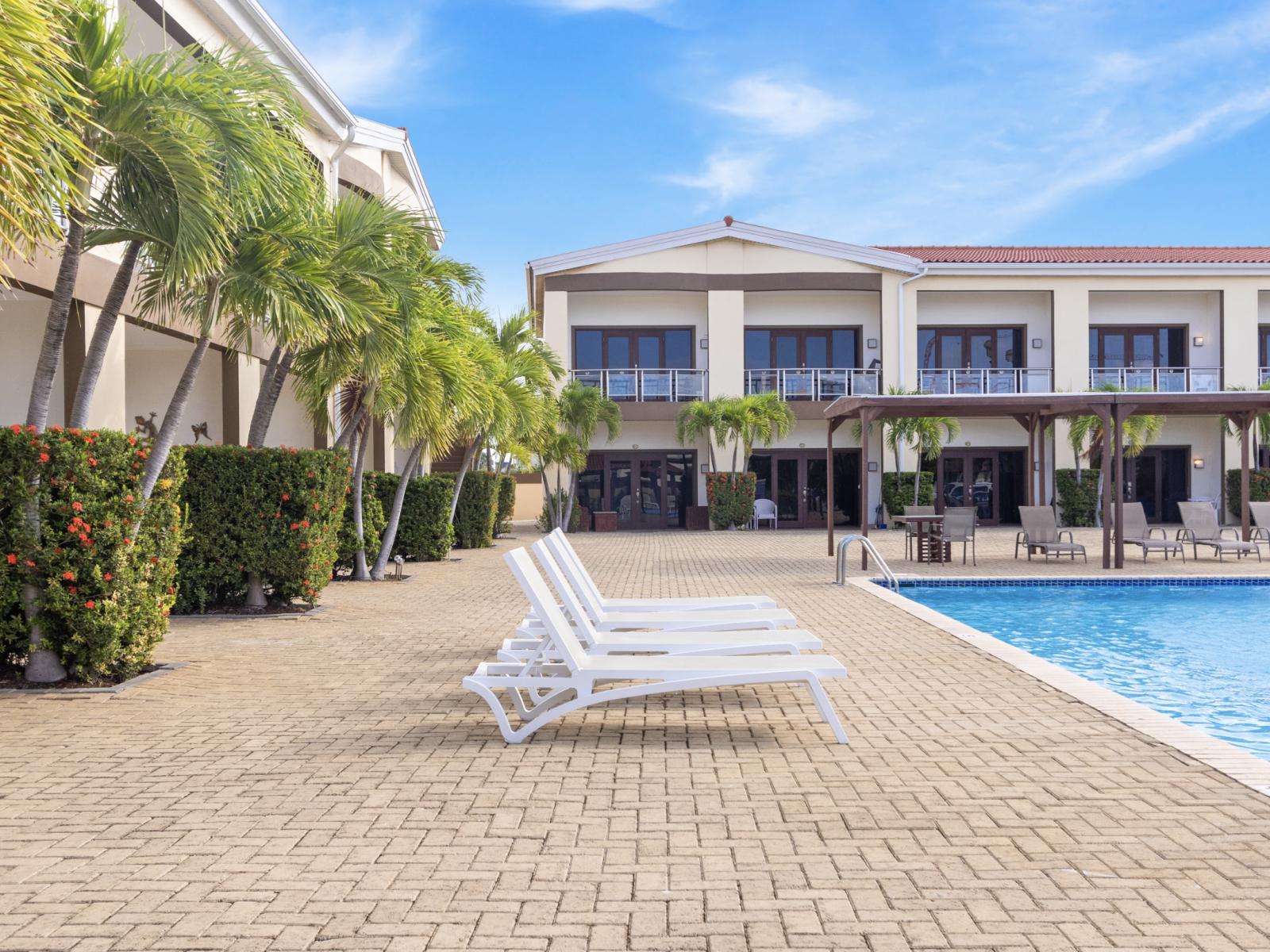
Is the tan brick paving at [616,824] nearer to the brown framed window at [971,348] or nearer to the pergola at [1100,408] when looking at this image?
the pergola at [1100,408]

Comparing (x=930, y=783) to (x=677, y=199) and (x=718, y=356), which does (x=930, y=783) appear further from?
(x=677, y=199)

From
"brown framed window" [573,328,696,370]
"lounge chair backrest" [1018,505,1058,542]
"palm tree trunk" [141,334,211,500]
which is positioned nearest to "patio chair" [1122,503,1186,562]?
"lounge chair backrest" [1018,505,1058,542]

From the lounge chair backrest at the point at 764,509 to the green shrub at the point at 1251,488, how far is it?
11671mm

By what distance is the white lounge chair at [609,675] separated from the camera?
520cm

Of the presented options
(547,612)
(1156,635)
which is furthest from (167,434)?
(1156,635)

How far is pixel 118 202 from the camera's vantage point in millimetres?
6590

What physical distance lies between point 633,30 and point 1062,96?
11.5m

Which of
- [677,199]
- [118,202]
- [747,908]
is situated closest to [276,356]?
[118,202]

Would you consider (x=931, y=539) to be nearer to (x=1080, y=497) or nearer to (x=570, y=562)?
(x=570, y=562)

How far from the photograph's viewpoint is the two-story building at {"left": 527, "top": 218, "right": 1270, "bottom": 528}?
2923 cm

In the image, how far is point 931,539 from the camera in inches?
659

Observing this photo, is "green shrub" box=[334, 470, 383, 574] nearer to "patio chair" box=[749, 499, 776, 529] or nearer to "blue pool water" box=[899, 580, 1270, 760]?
"blue pool water" box=[899, 580, 1270, 760]

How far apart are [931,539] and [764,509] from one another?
12.1 metres

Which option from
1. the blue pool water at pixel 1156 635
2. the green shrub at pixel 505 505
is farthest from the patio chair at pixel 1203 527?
the green shrub at pixel 505 505
